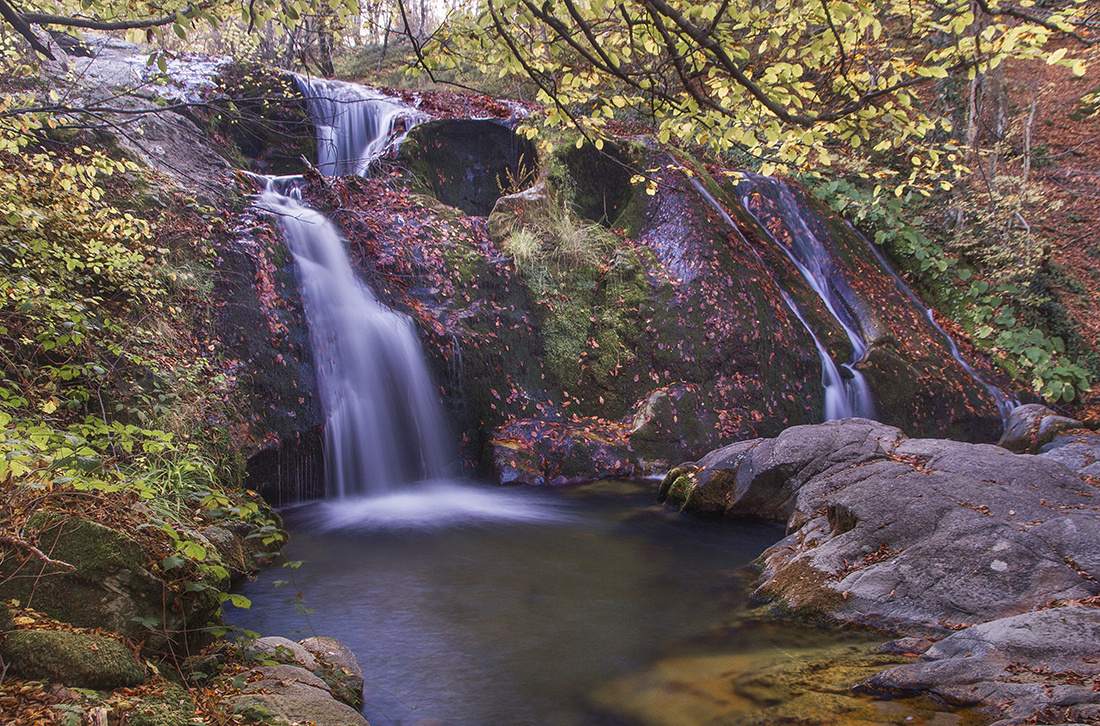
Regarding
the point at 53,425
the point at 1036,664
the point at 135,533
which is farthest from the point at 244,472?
the point at 1036,664

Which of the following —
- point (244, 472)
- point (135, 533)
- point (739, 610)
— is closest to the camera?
point (135, 533)

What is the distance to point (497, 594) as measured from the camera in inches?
185

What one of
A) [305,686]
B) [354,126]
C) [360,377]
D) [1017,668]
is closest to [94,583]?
[305,686]

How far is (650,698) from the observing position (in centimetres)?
334

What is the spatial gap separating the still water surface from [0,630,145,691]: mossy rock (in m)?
1.47

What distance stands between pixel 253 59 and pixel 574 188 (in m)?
6.19

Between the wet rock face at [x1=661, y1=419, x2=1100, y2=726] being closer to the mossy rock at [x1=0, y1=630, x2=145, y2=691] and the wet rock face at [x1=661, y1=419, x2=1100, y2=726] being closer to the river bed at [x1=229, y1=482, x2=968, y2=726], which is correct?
the river bed at [x1=229, y1=482, x2=968, y2=726]

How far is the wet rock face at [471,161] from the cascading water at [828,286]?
4.34 meters

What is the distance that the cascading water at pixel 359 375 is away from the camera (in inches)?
279

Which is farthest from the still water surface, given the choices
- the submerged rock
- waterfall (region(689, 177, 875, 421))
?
waterfall (region(689, 177, 875, 421))

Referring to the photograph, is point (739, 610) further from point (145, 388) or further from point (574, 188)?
point (574, 188)

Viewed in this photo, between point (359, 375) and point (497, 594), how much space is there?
3.76m

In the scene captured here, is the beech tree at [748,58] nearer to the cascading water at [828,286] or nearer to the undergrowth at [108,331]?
the undergrowth at [108,331]

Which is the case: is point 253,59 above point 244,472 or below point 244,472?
above
